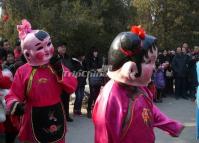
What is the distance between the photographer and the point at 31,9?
1111cm

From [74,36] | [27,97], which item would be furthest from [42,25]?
[27,97]

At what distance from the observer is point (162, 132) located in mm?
8289

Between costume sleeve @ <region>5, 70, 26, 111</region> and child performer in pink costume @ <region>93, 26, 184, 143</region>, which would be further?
costume sleeve @ <region>5, 70, 26, 111</region>

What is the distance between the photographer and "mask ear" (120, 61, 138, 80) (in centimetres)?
350

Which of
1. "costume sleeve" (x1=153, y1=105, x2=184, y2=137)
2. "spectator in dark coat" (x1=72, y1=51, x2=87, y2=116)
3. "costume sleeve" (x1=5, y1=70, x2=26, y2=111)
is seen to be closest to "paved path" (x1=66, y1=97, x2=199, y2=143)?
"spectator in dark coat" (x1=72, y1=51, x2=87, y2=116)

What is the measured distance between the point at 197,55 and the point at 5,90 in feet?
28.3

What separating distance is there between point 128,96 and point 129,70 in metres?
0.24

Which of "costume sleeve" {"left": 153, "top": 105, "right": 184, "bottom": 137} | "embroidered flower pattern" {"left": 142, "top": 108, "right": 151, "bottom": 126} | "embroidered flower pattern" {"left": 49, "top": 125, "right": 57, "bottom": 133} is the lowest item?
"embroidered flower pattern" {"left": 49, "top": 125, "right": 57, "bottom": 133}

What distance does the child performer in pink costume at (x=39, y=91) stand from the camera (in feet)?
15.9

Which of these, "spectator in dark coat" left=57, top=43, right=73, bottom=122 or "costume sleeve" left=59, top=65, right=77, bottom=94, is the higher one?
"costume sleeve" left=59, top=65, right=77, bottom=94

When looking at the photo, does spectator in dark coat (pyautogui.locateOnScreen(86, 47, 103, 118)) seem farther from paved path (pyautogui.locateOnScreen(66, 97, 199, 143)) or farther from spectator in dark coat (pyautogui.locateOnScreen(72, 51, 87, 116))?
paved path (pyautogui.locateOnScreen(66, 97, 199, 143))

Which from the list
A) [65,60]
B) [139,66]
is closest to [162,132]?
[65,60]

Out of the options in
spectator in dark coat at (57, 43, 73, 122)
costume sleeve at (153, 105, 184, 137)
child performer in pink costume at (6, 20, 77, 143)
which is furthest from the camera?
spectator in dark coat at (57, 43, 73, 122)

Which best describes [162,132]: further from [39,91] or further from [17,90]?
[17,90]
